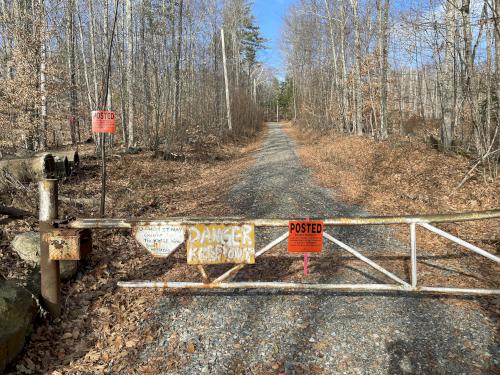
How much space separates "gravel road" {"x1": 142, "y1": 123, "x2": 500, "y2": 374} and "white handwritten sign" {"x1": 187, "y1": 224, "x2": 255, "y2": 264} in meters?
0.79

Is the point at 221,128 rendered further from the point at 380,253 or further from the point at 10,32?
the point at 380,253

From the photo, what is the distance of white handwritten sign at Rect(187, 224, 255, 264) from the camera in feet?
13.2

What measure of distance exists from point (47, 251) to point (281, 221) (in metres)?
2.67

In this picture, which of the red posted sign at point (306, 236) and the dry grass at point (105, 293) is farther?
the red posted sign at point (306, 236)

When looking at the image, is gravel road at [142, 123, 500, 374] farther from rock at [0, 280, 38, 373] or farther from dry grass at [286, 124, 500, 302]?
rock at [0, 280, 38, 373]

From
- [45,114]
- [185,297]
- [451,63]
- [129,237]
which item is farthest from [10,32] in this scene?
[451,63]

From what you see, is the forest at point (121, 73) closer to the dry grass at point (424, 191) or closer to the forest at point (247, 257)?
the forest at point (247, 257)

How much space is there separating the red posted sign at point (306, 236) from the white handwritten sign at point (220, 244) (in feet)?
1.49

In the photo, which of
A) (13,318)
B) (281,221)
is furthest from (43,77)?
(281,221)

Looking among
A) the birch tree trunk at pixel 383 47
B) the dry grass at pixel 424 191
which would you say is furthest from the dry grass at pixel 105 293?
the birch tree trunk at pixel 383 47

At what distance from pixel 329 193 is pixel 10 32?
1386cm

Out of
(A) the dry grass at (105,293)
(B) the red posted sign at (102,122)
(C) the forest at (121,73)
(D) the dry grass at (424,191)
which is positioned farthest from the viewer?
(C) the forest at (121,73)

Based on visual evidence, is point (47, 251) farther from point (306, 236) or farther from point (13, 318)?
point (306, 236)

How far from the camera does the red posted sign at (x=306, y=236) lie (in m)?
3.99
